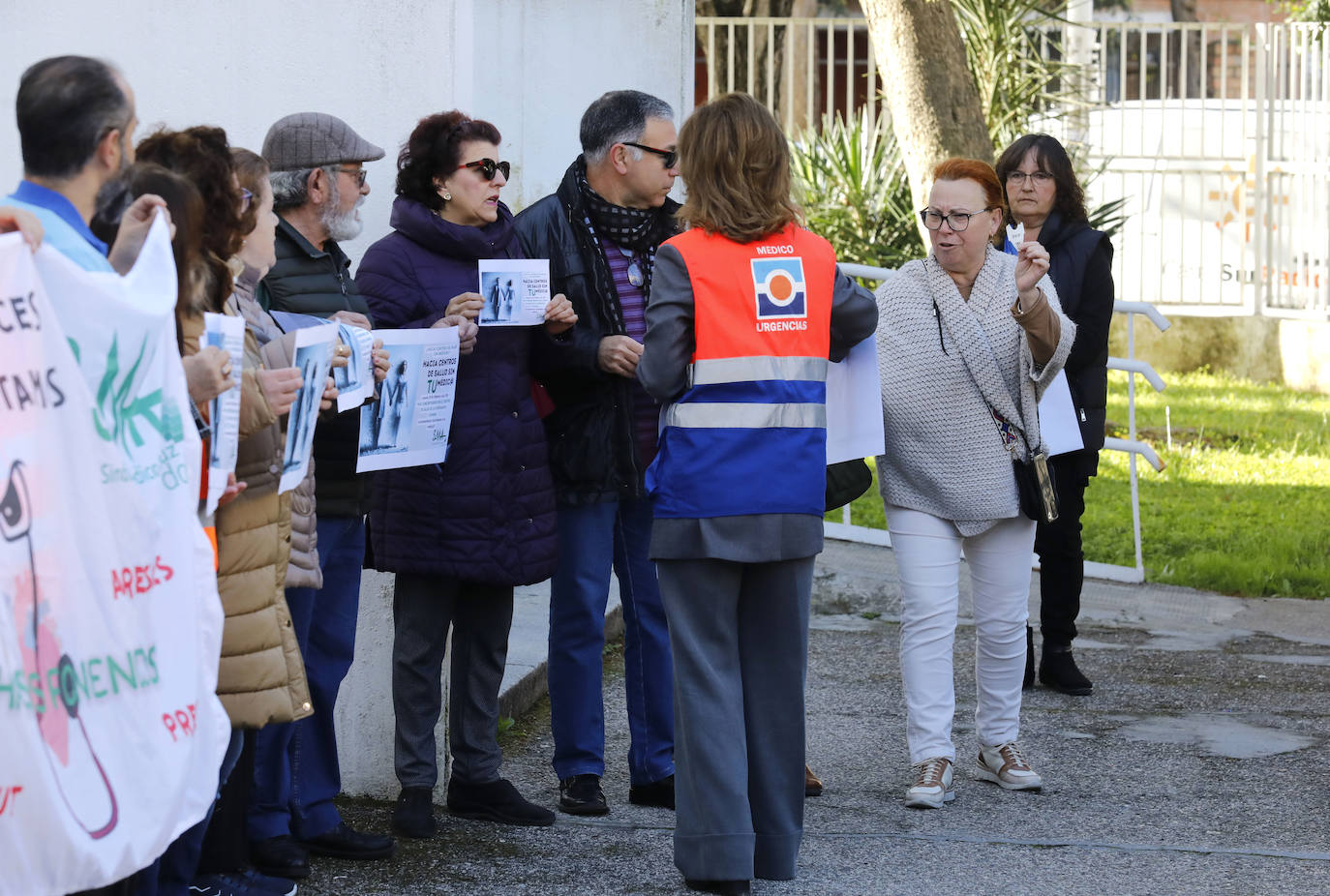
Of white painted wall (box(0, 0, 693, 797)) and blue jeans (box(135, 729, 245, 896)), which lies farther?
white painted wall (box(0, 0, 693, 797))

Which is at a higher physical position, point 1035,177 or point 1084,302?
point 1035,177

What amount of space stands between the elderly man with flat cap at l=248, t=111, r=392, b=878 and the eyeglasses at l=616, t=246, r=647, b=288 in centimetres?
84

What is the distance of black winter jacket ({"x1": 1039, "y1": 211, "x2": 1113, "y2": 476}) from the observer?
6148mm

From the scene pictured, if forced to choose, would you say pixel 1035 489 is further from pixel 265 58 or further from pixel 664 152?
pixel 265 58

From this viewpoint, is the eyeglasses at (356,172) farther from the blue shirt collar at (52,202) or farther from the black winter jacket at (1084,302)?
Answer: the black winter jacket at (1084,302)

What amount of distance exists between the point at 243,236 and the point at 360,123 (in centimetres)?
111

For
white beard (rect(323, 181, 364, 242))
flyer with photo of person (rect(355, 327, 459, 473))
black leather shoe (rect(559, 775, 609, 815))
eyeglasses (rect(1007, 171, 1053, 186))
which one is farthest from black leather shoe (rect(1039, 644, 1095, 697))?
white beard (rect(323, 181, 364, 242))

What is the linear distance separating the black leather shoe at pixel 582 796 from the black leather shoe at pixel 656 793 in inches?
4.5

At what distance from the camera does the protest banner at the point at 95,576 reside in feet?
9.87

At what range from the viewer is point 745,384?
4.27 meters

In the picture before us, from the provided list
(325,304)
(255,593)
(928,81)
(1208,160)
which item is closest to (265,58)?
(325,304)

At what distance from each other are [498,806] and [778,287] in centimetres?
165

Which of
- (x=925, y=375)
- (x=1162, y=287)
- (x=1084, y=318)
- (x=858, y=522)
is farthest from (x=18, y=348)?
(x=1162, y=287)

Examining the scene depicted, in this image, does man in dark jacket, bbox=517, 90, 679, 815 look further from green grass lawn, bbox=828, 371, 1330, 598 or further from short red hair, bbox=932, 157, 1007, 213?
green grass lawn, bbox=828, 371, 1330, 598
